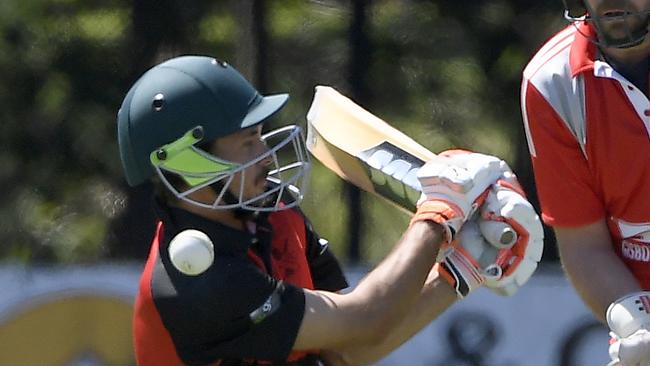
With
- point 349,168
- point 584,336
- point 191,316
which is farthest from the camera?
point 584,336

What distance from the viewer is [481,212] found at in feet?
12.8

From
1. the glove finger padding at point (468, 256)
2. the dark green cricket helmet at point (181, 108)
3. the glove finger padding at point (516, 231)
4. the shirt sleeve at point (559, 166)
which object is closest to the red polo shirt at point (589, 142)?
the shirt sleeve at point (559, 166)

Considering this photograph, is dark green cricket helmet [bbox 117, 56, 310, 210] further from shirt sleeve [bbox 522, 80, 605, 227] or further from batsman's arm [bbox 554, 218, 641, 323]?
batsman's arm [bbox 554, 218, 641, 323]

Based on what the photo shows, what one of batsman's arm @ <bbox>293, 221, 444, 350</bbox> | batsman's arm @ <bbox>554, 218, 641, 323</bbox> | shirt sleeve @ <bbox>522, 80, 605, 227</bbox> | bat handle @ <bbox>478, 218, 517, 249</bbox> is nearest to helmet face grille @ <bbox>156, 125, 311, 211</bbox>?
batsman's arm @ <bbox>293, 221, 444, 350</bbox>

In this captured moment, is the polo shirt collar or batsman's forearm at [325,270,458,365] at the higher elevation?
the polo shirt collar

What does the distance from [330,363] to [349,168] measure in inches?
28.5

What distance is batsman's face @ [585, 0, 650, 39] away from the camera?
3857mm

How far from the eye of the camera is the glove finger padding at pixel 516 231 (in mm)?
3855

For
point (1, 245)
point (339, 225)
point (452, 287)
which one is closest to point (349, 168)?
point (452, 287)

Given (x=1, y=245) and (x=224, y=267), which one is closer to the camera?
(x=224, y=267)

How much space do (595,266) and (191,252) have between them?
110 cm

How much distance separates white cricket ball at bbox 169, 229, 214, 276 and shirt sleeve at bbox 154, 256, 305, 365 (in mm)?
108

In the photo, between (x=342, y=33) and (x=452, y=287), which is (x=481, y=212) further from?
(x=342, y=33)

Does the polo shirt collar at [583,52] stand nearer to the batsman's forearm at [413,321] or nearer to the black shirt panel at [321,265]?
the batsman's forearm at [413,321]
